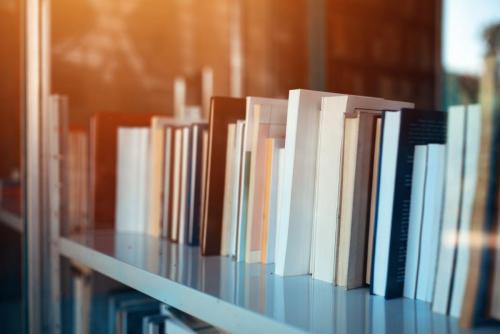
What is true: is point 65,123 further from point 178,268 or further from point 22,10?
point 178,268

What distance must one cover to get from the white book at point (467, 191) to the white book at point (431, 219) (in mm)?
40

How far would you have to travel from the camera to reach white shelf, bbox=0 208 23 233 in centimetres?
111

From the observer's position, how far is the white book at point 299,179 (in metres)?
0.66

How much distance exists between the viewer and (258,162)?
0.74 metres

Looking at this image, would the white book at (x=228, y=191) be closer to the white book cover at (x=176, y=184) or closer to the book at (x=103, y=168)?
the white book cover at (x=176, y=184)

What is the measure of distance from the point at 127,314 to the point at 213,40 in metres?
1.42

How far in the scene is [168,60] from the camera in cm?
198

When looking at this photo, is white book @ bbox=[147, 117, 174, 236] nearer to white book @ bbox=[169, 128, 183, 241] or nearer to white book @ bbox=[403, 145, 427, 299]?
white book @ bbox=[169, 128, 183, 241]

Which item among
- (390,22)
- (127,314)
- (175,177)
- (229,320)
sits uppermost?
(390,22)

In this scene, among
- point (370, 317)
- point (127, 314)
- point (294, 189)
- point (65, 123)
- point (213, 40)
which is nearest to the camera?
point (370, 317)

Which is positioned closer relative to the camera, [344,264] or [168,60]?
[344,264]

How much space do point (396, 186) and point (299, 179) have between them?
14cm

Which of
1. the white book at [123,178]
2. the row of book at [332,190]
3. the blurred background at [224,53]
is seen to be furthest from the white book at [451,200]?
the blurred background at [224,53]

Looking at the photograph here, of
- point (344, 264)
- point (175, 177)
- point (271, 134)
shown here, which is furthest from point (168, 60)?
point (344, 264)
